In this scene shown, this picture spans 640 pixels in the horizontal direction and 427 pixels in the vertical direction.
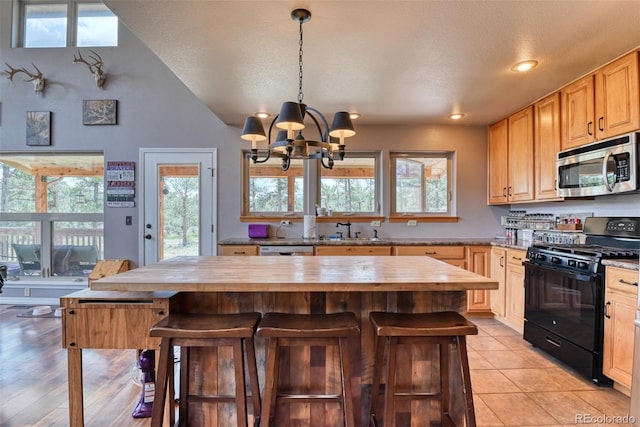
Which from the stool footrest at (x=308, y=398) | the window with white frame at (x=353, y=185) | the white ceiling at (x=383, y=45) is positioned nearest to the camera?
the stool footrest at (x=308, y=398)

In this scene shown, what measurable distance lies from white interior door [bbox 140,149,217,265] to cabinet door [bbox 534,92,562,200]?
3.57 meters

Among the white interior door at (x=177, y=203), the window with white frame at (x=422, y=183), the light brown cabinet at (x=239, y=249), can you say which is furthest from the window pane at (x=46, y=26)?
the window with white frame at (x=422, y=183)

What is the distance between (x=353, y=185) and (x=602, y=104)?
8.11ft

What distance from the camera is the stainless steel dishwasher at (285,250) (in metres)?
3.47

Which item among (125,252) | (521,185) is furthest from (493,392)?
(125,252)

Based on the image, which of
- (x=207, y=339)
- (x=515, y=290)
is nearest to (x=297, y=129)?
(x=207, y=339)

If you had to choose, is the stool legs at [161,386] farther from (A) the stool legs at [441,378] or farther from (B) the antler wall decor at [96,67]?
(B) the antler wall decor at [96,67]

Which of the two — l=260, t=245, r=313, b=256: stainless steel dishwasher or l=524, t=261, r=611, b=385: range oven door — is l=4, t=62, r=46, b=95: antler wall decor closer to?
l=260, t=245, r=313, b=256: stainless steel dishwasher

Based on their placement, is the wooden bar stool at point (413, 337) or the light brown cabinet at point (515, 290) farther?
the light brown cabinet at point (515, 290)

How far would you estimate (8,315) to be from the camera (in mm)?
3689

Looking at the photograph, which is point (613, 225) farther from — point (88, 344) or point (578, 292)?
point (88, 344)

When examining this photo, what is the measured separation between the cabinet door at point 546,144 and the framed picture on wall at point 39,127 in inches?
221

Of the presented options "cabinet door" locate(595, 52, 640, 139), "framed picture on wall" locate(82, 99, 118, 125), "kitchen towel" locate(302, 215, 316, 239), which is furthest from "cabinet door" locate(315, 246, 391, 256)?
"framed picture on wall" locate(82, 99, 118, 125)

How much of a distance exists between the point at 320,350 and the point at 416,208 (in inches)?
116
